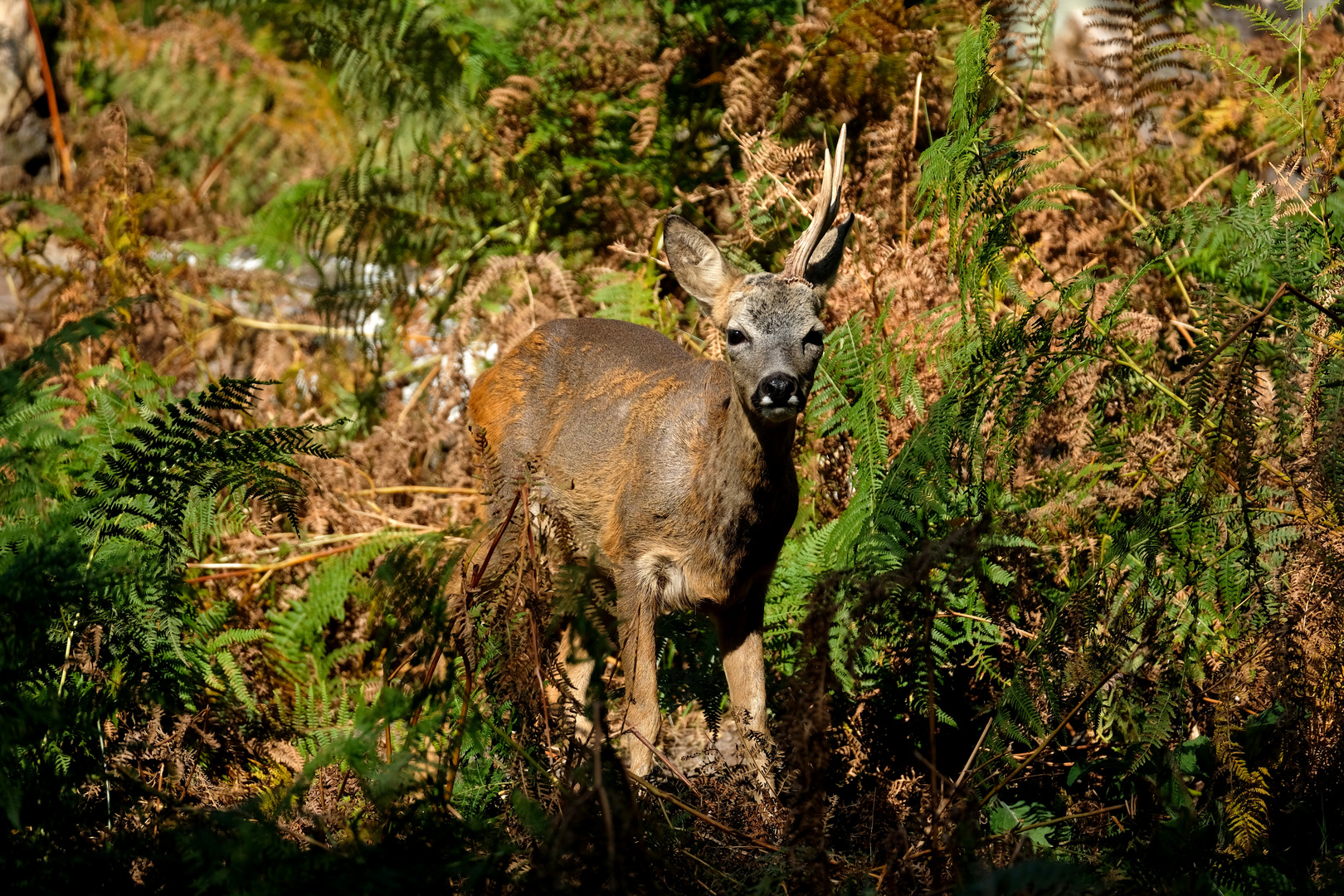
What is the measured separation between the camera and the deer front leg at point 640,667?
4.84m

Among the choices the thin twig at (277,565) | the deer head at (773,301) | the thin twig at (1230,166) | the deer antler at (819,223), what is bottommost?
the thin twig at (277,565)

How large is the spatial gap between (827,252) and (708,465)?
1.03 metres

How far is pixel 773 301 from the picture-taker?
4.81m

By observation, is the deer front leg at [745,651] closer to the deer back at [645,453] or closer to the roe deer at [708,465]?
the roe deer at [708,465]

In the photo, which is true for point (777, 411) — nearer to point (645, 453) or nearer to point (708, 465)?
point (708, 465)

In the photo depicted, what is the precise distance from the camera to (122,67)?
10.5 m

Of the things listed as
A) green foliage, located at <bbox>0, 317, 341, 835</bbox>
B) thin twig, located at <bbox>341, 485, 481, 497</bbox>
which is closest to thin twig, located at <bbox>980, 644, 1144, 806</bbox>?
green foliage, located at <bbox>0, 317, 341, 835</bbox>

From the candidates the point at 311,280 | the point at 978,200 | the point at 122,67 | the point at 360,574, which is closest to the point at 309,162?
the point at 311,280

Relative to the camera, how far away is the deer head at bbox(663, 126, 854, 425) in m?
4.52

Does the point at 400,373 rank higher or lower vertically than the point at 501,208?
lower

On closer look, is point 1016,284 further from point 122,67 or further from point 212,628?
point 122,67

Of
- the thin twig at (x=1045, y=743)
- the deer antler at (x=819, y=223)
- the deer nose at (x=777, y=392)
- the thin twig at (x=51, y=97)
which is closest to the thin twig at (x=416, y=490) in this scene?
the deer antler at (x=819, y=223)

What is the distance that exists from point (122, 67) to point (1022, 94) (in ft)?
26.1

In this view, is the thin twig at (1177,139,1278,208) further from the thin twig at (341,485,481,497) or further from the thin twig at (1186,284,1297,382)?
the thin twig at (341,485,481,497)
